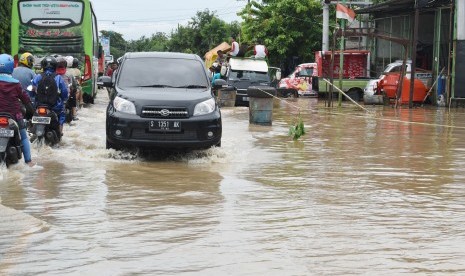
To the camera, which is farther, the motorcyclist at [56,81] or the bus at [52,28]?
the bus at [52,28]

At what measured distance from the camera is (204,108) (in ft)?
39.6

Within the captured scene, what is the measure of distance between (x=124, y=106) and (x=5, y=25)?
17243 millimetres

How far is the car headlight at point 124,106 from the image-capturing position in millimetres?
11820

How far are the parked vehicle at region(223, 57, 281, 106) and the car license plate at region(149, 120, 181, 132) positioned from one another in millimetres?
17064

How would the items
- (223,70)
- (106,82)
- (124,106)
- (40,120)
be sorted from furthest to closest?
(223,70)
(106,82)
(40,120)
(124,106)

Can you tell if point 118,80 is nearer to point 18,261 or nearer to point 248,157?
point 248,157

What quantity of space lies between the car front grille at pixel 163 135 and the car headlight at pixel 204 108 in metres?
0.33

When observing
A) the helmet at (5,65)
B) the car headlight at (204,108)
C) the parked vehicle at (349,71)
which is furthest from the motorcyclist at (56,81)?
the parked vehicle at (349,71)

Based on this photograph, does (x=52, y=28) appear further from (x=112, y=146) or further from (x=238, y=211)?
(x=238, y=211)

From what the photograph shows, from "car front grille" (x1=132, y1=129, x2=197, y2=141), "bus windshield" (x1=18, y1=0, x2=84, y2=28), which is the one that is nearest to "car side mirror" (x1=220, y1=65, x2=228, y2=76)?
"bus windshield" (x1=18, y1=0, x2=84, y2=28)

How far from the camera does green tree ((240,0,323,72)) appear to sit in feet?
154

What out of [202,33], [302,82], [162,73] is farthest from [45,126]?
[202,33]

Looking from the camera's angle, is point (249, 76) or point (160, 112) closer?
point (160, 112)

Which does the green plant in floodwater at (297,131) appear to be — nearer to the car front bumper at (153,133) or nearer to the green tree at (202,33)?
the car front bumper at (153,133)
